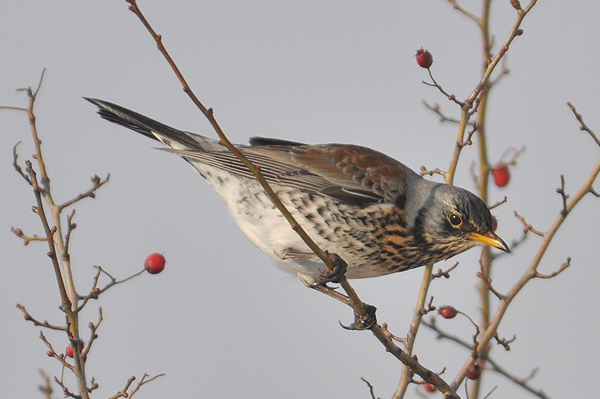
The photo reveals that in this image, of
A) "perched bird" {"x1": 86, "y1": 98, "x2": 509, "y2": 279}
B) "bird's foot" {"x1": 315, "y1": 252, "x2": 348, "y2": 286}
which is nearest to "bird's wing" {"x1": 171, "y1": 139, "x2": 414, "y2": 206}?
"perched bird" {"x1": 86, "y1": 98, "x2": 509, "y2": 279}

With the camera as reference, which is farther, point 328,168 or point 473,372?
point 328,168

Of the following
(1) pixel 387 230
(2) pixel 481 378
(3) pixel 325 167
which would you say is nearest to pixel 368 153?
(3) pixel 325 167

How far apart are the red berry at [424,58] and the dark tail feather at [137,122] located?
181cm

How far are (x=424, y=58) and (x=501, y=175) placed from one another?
1290 millimetres

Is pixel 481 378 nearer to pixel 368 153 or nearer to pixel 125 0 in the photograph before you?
pixel 368 153

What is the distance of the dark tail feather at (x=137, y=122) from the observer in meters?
5.54

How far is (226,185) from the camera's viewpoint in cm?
556

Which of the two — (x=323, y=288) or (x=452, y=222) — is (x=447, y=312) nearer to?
(x=452, y=222)

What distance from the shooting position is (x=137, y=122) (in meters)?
5.64

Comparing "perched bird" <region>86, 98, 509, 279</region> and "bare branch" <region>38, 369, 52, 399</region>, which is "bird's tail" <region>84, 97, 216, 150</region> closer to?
"perched bird" <region>86, 98, 509, 279</region>

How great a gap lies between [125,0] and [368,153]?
3341 millimetres

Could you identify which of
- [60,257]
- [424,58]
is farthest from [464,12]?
[60,257]

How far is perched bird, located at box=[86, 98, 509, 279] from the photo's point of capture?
5207 mm

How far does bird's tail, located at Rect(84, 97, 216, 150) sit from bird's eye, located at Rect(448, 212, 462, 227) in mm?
1967
